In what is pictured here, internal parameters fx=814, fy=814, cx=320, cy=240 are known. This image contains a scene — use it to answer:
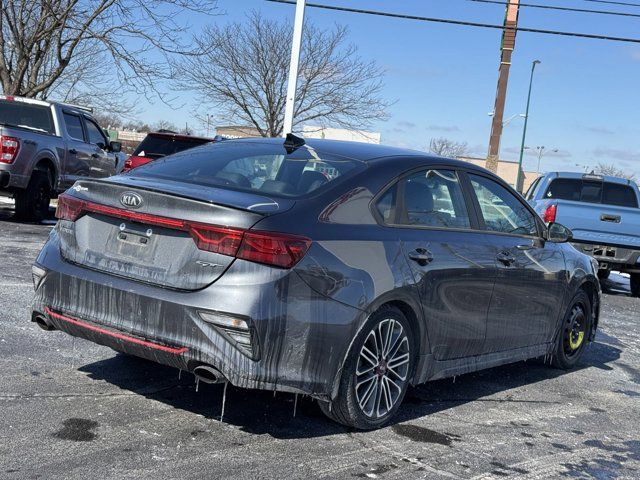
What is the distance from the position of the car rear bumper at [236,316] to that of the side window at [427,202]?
797 mm

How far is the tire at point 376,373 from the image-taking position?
4.32 metres

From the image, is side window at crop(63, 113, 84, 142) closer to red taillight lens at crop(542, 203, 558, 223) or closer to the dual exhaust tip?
red taillight lens at crop(542, 203, 558, 223)

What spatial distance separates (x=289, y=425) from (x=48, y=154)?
9984 mm

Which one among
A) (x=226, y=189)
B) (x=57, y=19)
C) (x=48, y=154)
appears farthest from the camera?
(x=57, y=19)

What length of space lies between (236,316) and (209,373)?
330mm

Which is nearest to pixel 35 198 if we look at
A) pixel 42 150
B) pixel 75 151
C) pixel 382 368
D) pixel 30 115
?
pixel 42 150

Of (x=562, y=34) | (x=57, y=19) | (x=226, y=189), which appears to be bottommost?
(x=226, y=189)

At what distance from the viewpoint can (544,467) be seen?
14.0 feet

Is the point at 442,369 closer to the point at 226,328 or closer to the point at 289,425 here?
the point at 289,425

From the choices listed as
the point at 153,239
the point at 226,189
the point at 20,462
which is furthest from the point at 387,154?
the point at 20,462

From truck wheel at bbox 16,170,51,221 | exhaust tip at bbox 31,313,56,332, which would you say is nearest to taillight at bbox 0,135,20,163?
truck wheel at bbox 16,170,51,221

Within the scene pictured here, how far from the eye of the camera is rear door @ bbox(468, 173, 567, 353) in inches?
216

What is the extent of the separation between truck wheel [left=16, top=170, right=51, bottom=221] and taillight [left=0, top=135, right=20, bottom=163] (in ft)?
2.68

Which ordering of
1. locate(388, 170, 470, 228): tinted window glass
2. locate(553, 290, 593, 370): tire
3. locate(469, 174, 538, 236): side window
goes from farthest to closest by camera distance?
1. locate(553, 290, 593, 370): tire
2. locate(469, 174, 538, 236): side window
3. locate(388, 170, 470, 228): tinted window glass
